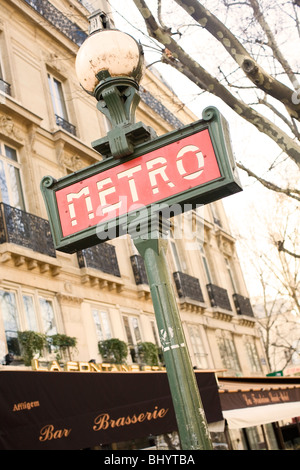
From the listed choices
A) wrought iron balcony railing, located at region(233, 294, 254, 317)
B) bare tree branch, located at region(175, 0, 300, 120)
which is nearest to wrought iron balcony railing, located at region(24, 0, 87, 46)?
bare tree branch, located at region(175, 0, 300, 120)

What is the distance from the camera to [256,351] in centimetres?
2478

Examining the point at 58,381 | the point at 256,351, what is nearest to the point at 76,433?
the point at 58,381

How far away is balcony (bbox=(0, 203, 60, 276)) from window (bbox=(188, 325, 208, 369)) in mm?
7552

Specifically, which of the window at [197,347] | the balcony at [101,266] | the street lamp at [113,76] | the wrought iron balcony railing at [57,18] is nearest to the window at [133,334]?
the balcony at [101,266]

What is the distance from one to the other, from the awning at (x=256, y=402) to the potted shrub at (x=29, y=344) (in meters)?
3.55

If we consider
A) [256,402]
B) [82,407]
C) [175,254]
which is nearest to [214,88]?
[82,407]

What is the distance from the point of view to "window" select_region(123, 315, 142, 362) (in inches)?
569

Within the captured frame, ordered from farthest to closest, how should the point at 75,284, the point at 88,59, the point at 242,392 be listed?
1. the point at 75,284
2. the point at 242,392
3. the point at 88,59

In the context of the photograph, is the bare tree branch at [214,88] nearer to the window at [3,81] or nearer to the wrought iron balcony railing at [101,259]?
the window at [3,81]

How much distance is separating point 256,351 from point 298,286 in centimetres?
342

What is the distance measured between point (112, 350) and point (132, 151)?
1059cm
